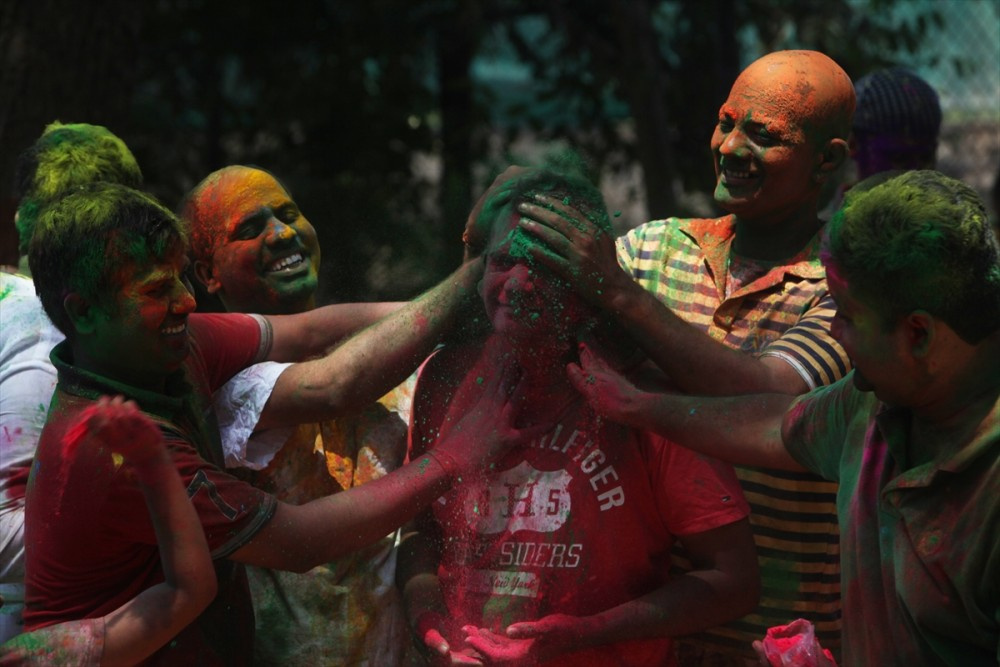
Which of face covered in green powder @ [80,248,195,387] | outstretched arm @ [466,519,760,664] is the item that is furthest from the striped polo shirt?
face covered in green powder @ [80,248,195,387]

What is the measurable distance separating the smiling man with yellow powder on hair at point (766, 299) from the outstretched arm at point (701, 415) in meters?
0.08

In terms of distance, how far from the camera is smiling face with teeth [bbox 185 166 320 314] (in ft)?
10.6

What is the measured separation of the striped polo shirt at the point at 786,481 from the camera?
2965 millimetres

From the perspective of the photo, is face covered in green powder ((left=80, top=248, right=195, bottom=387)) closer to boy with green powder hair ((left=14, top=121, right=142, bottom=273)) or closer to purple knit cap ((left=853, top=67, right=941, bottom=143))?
boy with green powder hair ((left=14, top=121, right=142, bottom=273))

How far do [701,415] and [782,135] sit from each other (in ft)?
2.45

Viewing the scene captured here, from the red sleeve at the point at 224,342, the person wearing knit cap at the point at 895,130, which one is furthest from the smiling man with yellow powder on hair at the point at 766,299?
the person wearing knit cap at the point at 895,130

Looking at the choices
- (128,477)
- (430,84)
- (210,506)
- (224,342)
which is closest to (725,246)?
(224,342)

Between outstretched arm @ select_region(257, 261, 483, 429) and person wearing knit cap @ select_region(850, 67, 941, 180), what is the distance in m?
2.05

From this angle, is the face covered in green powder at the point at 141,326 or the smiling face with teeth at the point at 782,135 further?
the smiling face with teeth at the point at 782,135

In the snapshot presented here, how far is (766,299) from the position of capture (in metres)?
3.12

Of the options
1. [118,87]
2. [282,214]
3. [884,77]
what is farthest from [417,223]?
[282,214]

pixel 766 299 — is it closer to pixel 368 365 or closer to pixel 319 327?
pixel 368 365

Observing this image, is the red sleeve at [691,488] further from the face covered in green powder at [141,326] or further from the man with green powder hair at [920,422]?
the face covered in green powder at [141,326]


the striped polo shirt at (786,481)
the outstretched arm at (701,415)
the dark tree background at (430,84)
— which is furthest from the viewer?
the dark tree background at (430,84)
